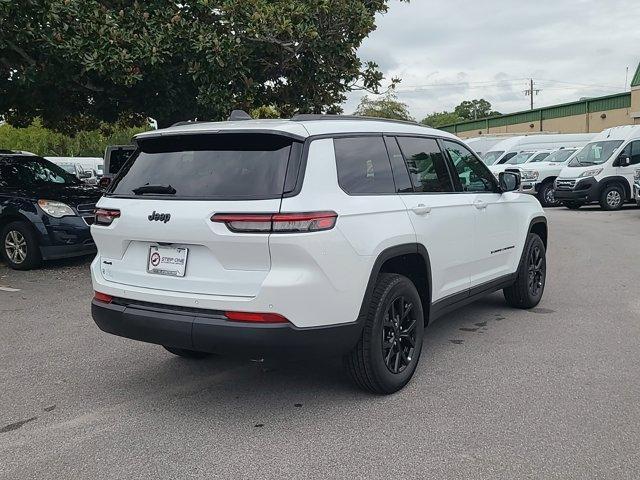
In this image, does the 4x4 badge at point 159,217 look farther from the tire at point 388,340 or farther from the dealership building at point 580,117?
the dealership building at point 580,117

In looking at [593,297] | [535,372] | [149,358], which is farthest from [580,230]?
[149,358]

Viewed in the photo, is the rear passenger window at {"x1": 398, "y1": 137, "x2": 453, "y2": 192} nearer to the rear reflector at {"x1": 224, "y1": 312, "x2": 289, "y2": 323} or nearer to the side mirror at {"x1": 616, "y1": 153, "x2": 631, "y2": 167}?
the rear reflector at {"x1": 224, "y1": 312, "x2": 289, "y2": 323}

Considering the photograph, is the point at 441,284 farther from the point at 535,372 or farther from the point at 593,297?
the point at 593,297

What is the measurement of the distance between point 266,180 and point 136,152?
4.16 feet

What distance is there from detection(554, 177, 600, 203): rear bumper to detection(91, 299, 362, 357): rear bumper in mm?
16029

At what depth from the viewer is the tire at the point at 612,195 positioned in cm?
1794

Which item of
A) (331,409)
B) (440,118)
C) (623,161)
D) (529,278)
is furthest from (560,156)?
(440,118)

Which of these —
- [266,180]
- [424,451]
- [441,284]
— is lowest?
[424,451]

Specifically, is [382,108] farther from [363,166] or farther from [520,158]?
[363,166]

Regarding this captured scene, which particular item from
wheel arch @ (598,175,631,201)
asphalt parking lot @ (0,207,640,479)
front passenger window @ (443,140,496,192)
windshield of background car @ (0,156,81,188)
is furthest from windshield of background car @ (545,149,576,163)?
front passenger window @ (443,140,496,192)

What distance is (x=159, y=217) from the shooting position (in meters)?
3.76

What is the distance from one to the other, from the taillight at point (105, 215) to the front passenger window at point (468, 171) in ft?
9.03

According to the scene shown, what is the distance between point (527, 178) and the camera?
20.7 m

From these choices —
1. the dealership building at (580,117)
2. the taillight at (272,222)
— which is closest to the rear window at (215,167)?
the taillight at (272,222)
